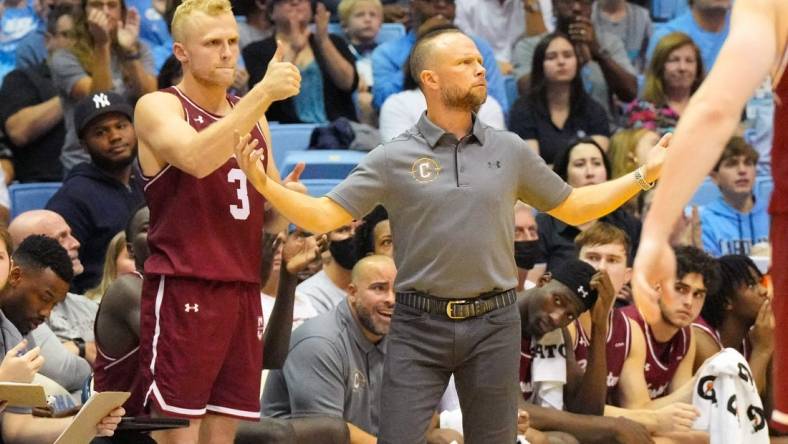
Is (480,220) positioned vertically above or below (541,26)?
below

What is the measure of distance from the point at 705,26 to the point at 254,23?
3478 millimetres

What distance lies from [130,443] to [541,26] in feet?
20.2

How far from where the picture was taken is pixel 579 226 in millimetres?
8320

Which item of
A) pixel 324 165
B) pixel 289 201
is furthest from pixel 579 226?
pixel 289 201

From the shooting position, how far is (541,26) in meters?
10.9

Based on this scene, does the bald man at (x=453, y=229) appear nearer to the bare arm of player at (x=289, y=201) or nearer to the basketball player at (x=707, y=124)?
the bare arm of player at (x=289, y=201)

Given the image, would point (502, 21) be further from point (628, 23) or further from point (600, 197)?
point (600, 197)

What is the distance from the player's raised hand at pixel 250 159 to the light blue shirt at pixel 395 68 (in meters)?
4.93

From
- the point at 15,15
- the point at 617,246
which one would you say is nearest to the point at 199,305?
the point at 617,246

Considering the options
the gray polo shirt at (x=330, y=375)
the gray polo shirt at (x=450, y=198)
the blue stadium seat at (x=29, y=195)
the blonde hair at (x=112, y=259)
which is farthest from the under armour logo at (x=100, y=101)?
the gray polo shirt at (x=450, y=198)

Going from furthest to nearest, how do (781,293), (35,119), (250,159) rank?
(35,119)
(250,159)
(781,293)

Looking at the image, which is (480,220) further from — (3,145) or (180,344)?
(3,145)

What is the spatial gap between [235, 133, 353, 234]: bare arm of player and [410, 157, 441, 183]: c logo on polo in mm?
285

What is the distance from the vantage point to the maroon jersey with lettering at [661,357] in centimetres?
762
